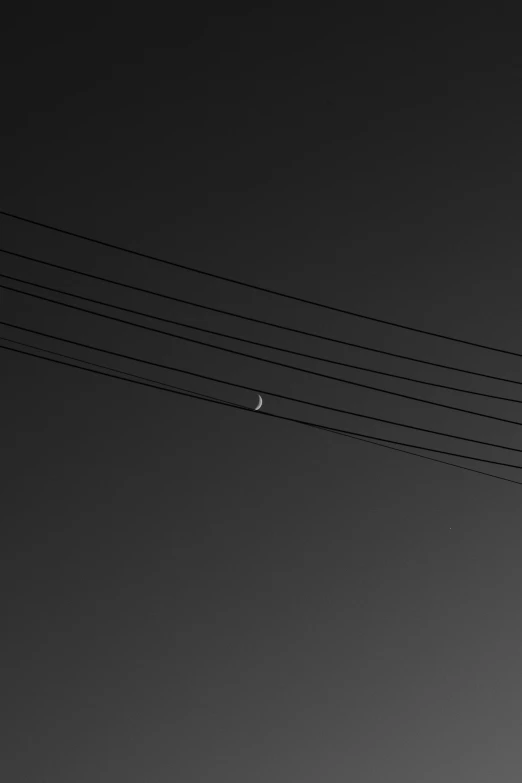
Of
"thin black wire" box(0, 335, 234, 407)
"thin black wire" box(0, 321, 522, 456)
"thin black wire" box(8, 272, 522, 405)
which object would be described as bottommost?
"thin black wire" box(0, 335, 234, 407)

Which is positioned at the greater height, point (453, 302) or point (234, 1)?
point (234, 1)

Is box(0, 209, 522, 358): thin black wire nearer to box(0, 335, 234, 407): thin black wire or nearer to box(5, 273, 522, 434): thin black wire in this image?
box(5, 273, 522, 434): thin black wire

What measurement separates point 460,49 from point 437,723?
5.42 feet

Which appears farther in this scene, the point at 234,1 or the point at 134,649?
the point at 234,1

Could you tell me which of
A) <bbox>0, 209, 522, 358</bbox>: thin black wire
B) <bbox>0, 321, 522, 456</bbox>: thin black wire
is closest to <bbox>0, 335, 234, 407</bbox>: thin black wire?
<bbox>0, 321, 522, 456</bbox>: thin black wire

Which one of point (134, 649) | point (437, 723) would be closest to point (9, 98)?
point (134, 649)

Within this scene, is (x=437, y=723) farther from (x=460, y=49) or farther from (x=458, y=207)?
(x=460, y=49)

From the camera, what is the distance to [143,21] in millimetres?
2209

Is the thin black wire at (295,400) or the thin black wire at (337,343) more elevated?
the thin black wire at (337,343)


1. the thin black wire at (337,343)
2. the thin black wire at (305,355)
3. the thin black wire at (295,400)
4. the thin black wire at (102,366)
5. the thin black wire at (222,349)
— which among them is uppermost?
the thin black wire at (337,343)

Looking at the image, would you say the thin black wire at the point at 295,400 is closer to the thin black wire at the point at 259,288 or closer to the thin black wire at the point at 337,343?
the thin black wire at the point at 337,343

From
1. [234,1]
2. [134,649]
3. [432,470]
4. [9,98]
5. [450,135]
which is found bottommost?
[134,649]

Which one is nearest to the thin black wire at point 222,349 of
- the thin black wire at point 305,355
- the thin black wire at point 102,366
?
the thin black wire at point 305,355

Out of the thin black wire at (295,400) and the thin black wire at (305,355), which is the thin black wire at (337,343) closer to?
the thin black wire at (305,355)
